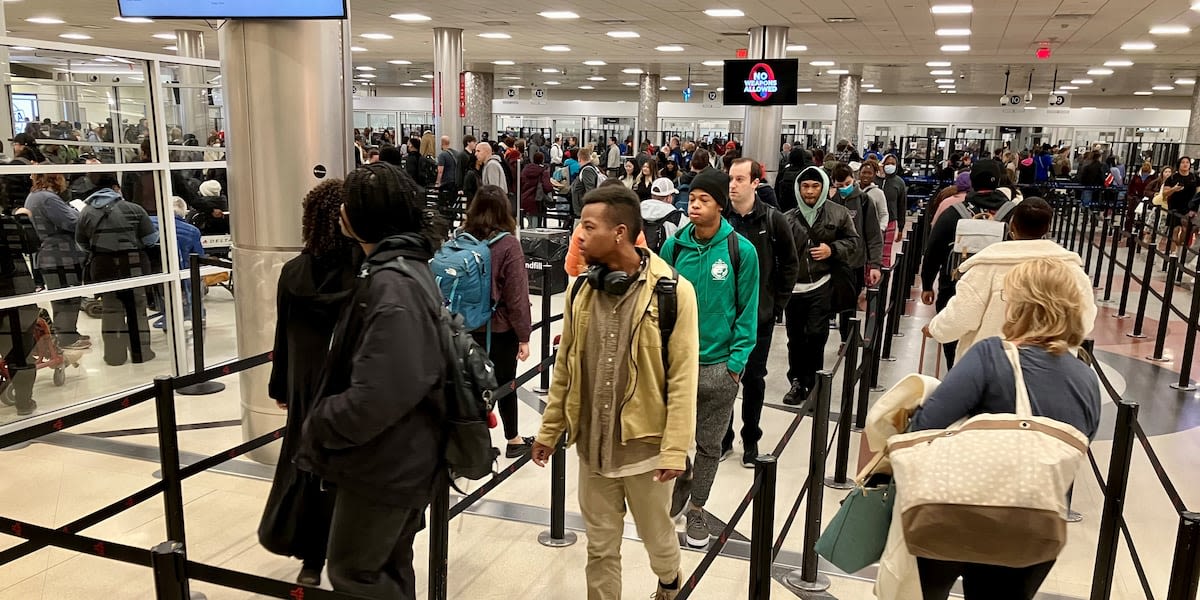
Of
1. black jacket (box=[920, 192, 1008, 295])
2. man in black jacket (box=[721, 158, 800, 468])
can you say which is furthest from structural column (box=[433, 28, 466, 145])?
man in black jacket (box=[721, 158, 800, 468])

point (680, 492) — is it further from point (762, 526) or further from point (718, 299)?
point (762, 526)

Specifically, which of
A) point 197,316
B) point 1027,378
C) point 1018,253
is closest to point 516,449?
point 197,316

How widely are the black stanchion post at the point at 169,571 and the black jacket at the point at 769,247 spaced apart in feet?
11.1

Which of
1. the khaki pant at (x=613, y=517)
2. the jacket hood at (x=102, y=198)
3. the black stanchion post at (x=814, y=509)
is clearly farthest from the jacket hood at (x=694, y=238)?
the jacket hood at (x=102, y=198)

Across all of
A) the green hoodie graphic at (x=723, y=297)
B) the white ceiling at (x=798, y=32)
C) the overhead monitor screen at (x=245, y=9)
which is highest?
the white ceiling at (x=798, y=32)

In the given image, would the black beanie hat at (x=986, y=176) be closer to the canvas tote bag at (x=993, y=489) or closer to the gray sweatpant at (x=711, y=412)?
the gray sweatpant at (x=711, y=412)

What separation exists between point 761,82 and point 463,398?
13.9m

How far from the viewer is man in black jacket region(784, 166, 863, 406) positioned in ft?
18.6

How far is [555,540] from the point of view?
4047 mm

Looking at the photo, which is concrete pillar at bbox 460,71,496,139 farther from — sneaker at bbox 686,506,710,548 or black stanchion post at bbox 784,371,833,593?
black stanchion post at bbox 784,371,833,593

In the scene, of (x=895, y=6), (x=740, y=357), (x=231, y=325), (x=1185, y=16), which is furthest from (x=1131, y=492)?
(x=1185, y=16)

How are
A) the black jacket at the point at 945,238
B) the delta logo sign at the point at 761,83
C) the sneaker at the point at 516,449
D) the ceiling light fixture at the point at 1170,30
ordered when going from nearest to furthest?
the sneaker at the point at 516,449 < the black jacket at the point at 945,238 < the ceiling light fixture at the point at 1170,30 < the delta logo sign at the point at 761,83

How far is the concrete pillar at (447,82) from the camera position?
683 inches

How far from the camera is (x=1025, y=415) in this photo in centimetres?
230
